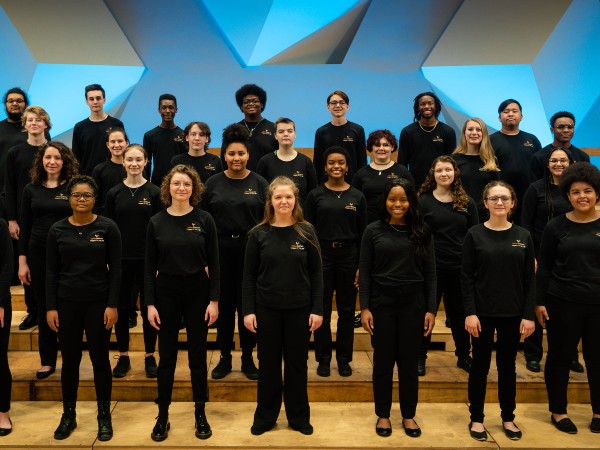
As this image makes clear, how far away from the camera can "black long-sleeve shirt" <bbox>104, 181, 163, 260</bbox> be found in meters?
3.96

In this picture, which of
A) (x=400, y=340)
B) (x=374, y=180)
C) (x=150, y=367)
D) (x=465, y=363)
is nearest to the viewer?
(x=400, y=340)

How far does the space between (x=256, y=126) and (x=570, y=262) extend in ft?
8.34

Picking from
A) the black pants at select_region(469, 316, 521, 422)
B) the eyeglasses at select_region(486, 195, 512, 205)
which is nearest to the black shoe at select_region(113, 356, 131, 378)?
the black pants at select_region(469, 316, 521, 422)

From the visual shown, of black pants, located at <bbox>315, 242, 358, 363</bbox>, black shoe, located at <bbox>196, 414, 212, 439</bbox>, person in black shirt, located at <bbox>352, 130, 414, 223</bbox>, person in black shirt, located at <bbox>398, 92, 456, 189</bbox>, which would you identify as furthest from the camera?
person in black shirt, located at <bbox>398, 92, 456, 189</bbox>

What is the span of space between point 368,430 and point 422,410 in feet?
1.54

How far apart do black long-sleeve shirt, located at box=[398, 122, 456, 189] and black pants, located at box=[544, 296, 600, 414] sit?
158cm

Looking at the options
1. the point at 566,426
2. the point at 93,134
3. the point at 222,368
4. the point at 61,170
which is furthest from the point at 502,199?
the point at 93,134

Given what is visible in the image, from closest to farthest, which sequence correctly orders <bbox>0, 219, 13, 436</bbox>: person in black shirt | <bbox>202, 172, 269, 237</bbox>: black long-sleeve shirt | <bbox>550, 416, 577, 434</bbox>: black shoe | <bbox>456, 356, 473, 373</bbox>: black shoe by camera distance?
<bbox>0, 219, 13, 436</bbox>: person in black shirt < <bbox>550, 416, 577, 434</bbox>: black shoe < <bbox>202, 172, 269, 237</bbox>: black long-sleeve shirt < <bbox>456, 356, 473, 373</bbox>: black shoe

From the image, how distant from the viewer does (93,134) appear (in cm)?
484

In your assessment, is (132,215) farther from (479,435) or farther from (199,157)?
(479,435)

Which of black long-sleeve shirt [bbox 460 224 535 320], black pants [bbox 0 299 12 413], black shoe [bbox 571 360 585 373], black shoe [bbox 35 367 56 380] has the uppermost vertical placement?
black long-sleeve shirt [bbox 460 224 535 320]

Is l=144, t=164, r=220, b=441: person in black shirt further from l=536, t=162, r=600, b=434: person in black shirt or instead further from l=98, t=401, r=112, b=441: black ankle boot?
l=536, t=162, r=600, b=434: person in black shirt

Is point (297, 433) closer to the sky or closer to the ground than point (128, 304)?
closer to the ground

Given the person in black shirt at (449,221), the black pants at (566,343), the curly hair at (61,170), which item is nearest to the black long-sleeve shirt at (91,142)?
the curly hair at (61,170)
